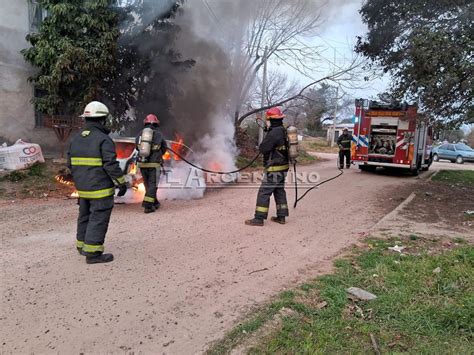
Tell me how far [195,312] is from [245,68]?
41.9 ft

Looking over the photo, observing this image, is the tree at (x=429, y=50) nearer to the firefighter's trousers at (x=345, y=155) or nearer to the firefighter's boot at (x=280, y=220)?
the firefighter's boot at (x=280, y=220)

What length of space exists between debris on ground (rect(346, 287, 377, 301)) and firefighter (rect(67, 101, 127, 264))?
2.44 metres

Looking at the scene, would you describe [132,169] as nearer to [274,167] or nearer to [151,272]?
[274,167]

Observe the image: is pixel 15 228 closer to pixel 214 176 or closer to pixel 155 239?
pixel 155 239

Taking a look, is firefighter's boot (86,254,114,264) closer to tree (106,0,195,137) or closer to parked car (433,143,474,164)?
tree (106,0,195,137)

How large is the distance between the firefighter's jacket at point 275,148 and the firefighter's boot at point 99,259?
8.78 ft

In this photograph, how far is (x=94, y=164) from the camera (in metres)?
3.79

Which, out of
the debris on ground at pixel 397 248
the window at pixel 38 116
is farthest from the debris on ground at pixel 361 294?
the window at pixel 38 116

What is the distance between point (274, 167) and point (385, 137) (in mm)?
8325

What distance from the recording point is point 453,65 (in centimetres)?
653

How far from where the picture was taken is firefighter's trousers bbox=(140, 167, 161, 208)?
241 inches

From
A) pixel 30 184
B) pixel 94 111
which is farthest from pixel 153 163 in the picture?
pixel 30 184

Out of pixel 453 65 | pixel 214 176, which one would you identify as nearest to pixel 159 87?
pixel 214 176

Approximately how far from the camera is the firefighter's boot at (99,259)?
3.82m
